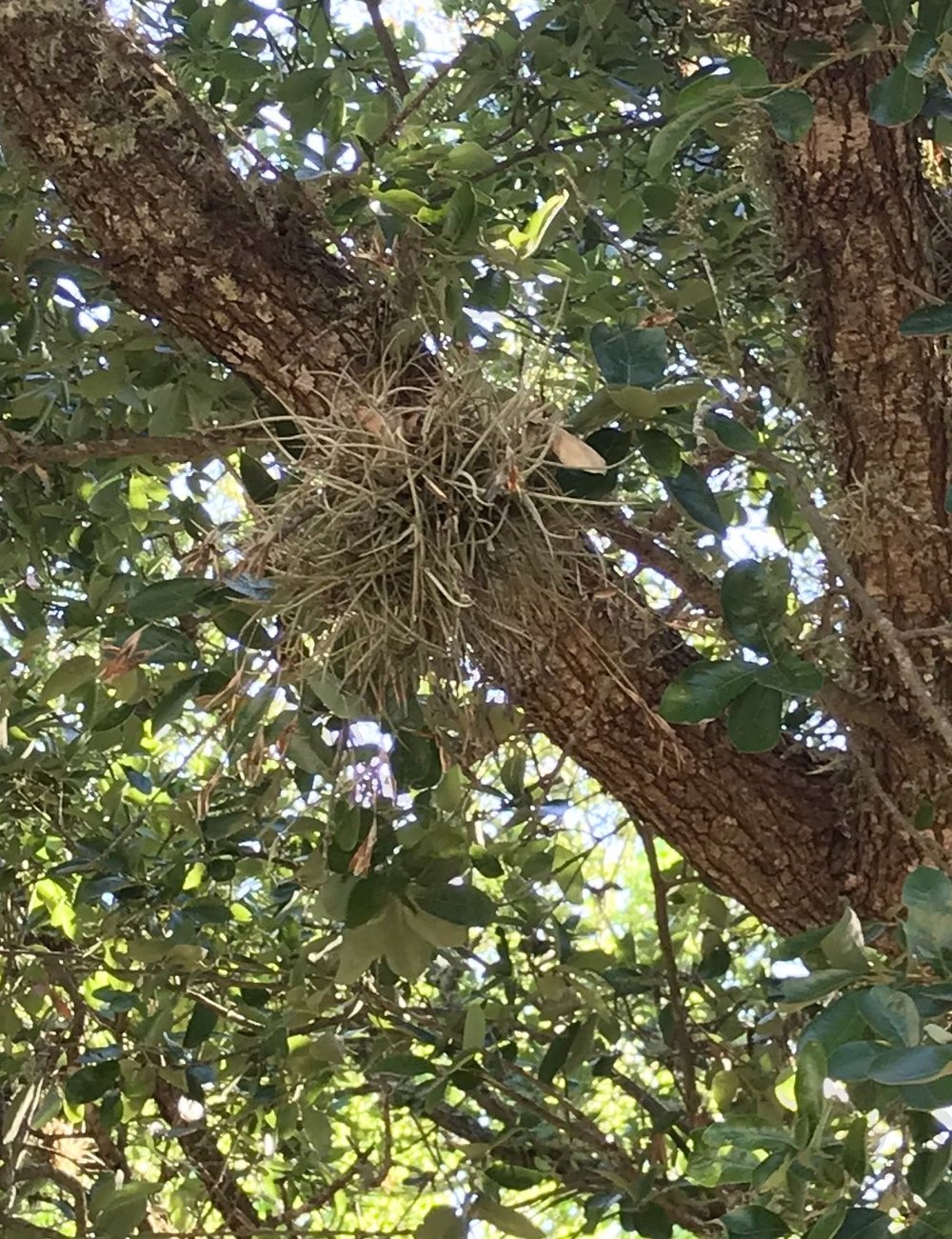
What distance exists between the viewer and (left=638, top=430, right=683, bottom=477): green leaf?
2.44ft

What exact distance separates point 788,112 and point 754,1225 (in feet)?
2.00

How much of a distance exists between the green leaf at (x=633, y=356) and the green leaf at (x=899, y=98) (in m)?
0.18

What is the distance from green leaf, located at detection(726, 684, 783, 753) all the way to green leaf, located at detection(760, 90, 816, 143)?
0.33 meters

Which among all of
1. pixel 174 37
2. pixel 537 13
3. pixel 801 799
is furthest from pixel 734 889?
pixel 174 37

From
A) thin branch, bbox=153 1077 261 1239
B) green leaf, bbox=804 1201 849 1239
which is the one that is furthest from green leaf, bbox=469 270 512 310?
thin branch, bbox=153 1077 261 1239

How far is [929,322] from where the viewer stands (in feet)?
2.43

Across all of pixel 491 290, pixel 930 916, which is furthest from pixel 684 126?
pixel 930 916

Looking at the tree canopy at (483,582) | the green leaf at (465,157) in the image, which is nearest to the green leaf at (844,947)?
the tree canopy at (483,582)

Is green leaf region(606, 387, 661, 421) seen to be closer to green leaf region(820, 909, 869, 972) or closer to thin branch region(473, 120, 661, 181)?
green leaf region(820, 909, 869, 972)

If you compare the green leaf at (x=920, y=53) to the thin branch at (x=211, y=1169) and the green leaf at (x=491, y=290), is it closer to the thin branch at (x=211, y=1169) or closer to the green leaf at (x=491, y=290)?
the green leaf at (x=491, y=290)

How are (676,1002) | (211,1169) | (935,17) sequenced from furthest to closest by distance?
(211,1169)
(676,1002)
(935,17)

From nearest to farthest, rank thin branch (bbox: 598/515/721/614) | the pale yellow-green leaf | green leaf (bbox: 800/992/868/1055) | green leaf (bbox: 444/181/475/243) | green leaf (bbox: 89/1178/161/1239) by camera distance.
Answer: green leaf (bbox: 800/992/868/1055) < the pale yellow-green leaf < green leaf (bbox: 444/181/475/243) < thin branch (bbox: 598/515/721/614) < green leaf (bbox: 89/1178/161/1239)

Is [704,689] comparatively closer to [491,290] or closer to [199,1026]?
[491,290]

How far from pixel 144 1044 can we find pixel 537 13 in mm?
1008
